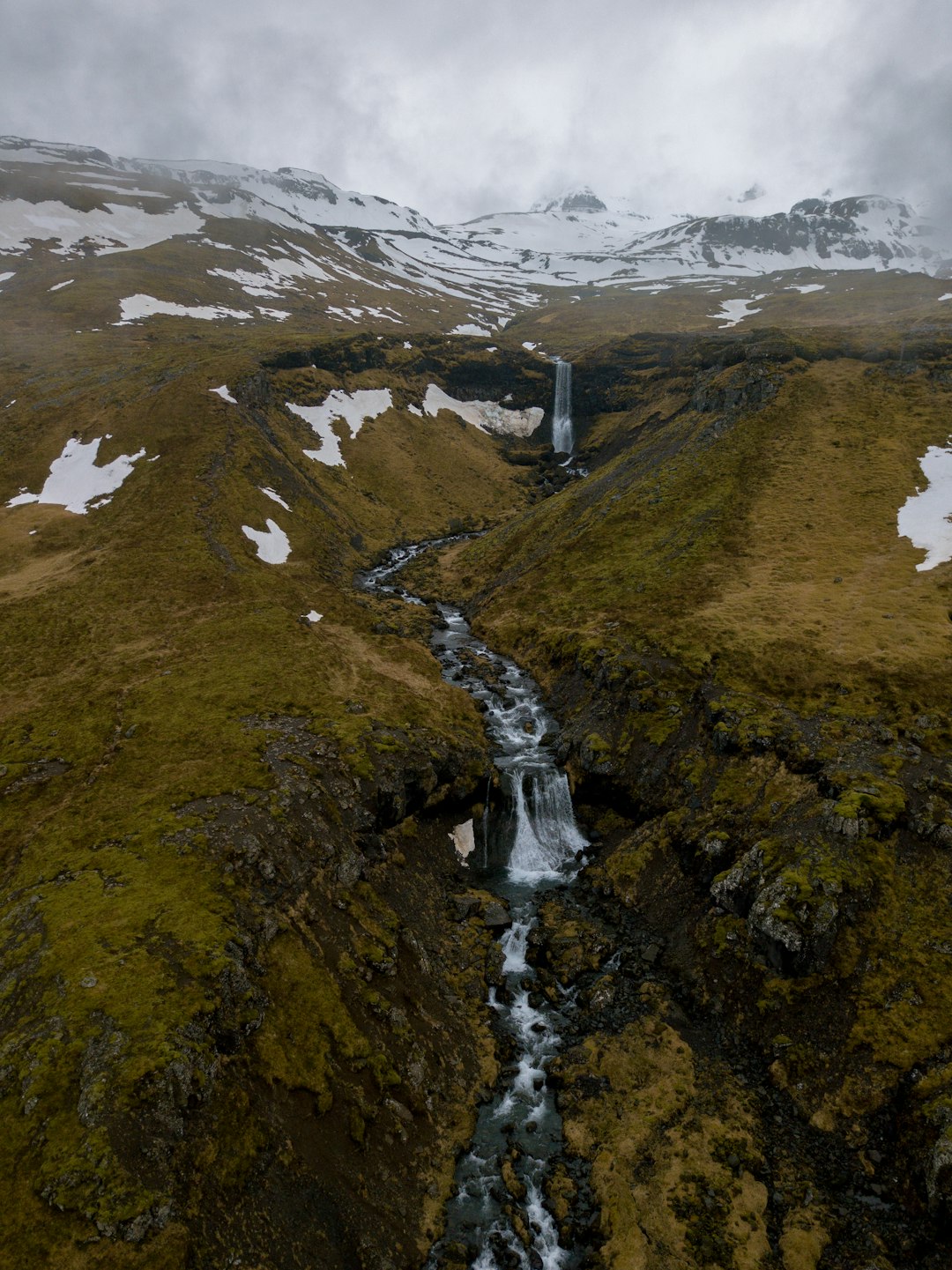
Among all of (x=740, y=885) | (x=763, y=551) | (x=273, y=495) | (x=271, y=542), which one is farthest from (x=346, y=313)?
(x=740, y=885)

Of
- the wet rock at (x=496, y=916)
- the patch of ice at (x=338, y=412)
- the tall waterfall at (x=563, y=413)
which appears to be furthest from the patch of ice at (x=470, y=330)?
the wet rock at (x=496, y=916)

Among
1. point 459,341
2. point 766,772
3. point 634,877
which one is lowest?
point 634,877

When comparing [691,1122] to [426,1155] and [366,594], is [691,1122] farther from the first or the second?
[366,594]

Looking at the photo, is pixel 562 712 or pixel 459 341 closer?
pixel 562 712

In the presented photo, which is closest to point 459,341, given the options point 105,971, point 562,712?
point 562,712

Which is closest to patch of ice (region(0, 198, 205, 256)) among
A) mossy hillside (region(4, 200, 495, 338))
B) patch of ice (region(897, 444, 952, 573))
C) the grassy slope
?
mossy hillside (region(4, 200, 495, 338))

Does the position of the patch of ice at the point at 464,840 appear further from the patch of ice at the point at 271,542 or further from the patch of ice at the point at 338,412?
the patch of ice at the point at 338,412
